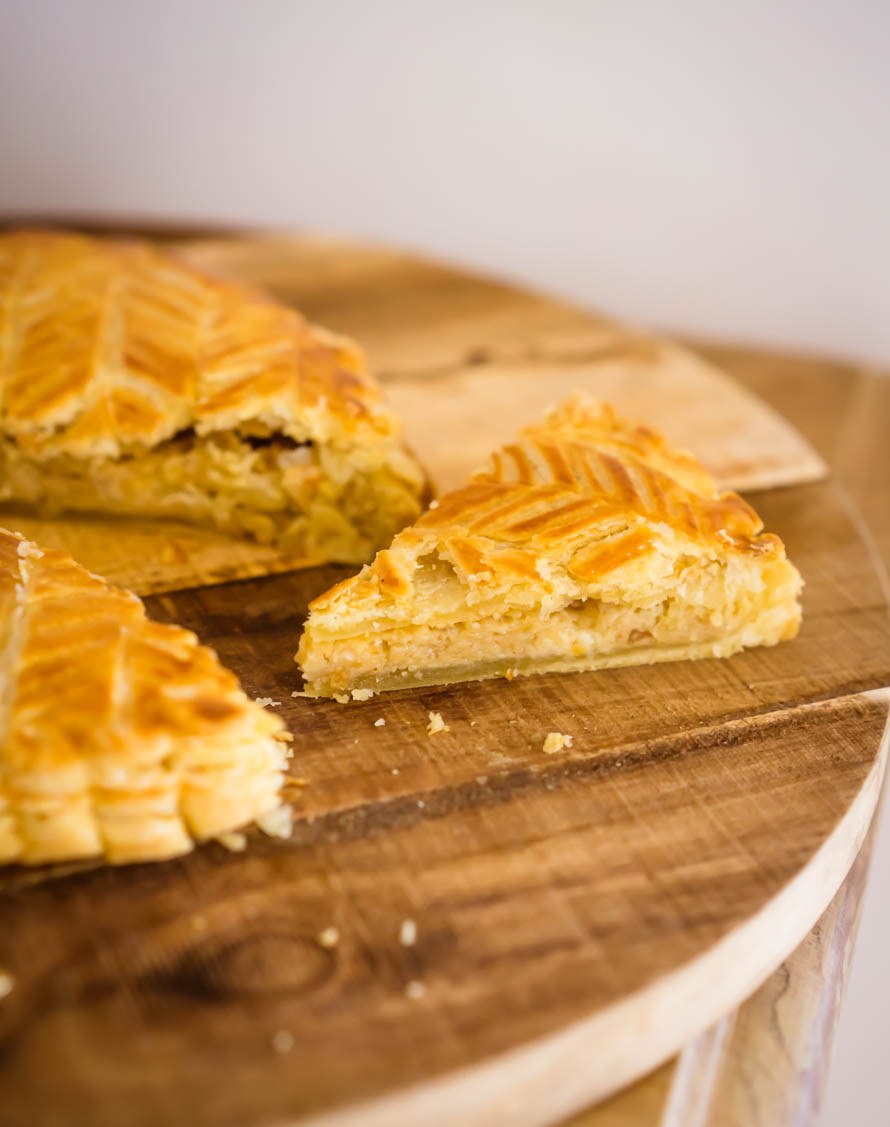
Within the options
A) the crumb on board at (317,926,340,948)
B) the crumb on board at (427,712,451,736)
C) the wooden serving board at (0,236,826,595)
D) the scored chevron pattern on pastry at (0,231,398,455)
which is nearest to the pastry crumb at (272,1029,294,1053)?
the crumb on board at (317,926,340,948)

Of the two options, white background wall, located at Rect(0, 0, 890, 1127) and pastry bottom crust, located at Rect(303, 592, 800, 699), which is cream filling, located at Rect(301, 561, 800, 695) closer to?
pastry bottom crust, located at Rect(303, 592, 800, 699)

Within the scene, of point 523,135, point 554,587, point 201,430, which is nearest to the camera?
point 554,587

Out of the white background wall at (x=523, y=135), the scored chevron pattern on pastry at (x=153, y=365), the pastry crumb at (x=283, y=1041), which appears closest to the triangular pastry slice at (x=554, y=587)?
the scored chevron pattern on pastry at (x=153, y=365)

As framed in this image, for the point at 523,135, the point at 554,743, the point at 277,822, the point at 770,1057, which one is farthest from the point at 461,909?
the point at 523,135

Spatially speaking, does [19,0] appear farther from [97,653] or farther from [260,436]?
[97,653]

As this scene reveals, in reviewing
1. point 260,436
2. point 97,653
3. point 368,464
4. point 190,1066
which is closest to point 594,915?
point 190,1066

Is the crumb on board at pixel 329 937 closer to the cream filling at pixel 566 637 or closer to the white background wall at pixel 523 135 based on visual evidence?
the cream filling at pixel 566 637

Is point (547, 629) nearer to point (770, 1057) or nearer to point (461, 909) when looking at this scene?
point (461, 909)
